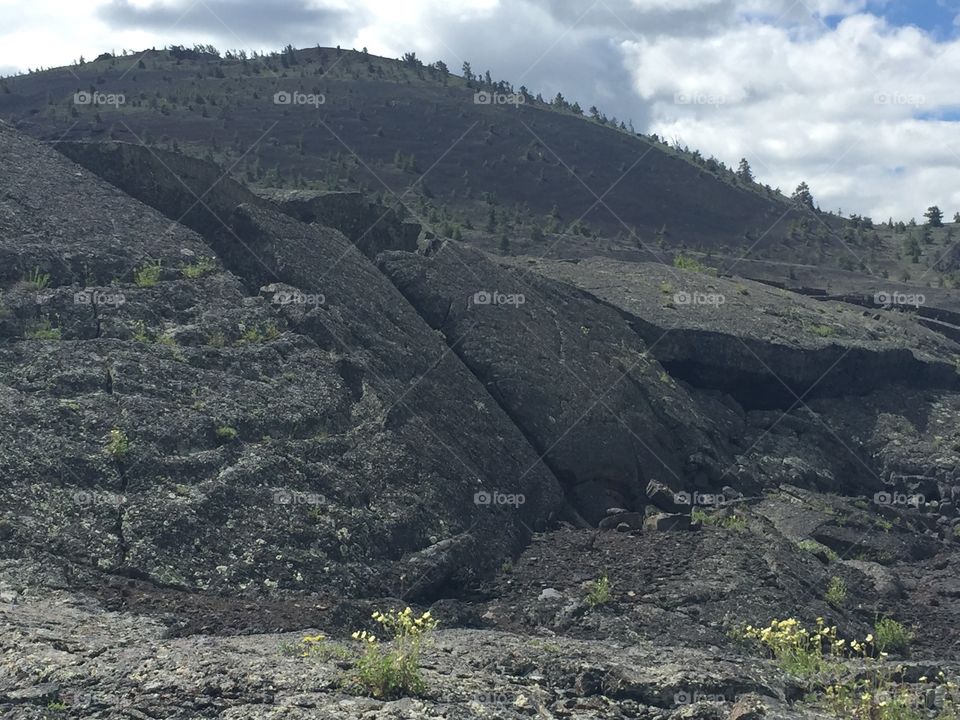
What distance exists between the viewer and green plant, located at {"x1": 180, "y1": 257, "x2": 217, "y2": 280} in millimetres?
19297

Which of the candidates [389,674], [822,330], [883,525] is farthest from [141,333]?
[822,330]

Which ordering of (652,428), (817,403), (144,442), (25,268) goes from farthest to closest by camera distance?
(817,403) < (652,428) < (25,268) < (144,442)

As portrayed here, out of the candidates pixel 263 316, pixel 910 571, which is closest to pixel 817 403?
pixel 910 571

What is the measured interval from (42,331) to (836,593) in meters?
12.3

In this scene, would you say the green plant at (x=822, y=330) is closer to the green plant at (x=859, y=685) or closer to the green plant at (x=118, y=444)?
the green plant at (x=859, y=685)

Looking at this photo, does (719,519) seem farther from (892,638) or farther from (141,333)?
(141,333)

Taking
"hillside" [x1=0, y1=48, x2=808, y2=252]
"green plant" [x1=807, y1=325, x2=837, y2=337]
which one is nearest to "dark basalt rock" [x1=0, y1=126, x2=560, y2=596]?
"green plant" [x1=807, y1=325, x2=837, y2=337]

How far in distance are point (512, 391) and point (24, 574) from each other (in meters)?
10.6

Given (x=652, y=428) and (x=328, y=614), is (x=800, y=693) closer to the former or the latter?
(x=328, y=614)

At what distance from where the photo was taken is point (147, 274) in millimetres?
18797

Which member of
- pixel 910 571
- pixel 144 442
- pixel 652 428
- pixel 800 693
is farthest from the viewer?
pixel 652 428

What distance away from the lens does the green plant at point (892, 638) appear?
15570mm

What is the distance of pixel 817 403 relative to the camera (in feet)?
89.9

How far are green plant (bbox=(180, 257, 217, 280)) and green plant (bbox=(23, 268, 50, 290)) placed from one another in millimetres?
2318
